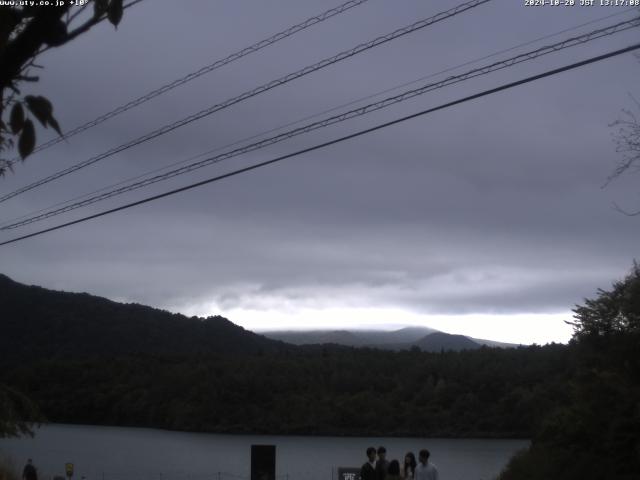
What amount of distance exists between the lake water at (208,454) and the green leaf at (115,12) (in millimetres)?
28339

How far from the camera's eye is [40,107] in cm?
356

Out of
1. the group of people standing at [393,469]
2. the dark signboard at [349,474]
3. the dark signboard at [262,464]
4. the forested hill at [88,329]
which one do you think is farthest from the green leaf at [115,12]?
the forested hill at [88,329]

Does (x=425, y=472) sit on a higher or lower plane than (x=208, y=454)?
higher

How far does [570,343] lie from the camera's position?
1956 centimetres

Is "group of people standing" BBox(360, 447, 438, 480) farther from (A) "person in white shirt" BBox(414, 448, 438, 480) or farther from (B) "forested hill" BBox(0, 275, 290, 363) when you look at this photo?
(B) "forested hill" BBox(0, 275, 290, 363)

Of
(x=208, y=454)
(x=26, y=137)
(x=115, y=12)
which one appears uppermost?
(x=115, y=12)

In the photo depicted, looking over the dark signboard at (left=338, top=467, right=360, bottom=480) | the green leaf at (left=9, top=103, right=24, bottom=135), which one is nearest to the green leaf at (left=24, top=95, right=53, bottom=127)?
the green leaf at (left=9, top=103, right=24, bottom=135)

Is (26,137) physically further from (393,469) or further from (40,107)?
(393,469)

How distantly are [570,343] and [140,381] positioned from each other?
5743 centimetres

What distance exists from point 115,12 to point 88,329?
7080cm

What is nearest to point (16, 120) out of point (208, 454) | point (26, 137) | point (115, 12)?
point (26, 137)

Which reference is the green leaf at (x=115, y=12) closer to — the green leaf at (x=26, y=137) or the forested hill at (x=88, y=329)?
the green leaf at (x=26, y=137)

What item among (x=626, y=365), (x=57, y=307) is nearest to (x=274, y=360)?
(x=57, y=307)

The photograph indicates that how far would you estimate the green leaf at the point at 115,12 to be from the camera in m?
3.70
